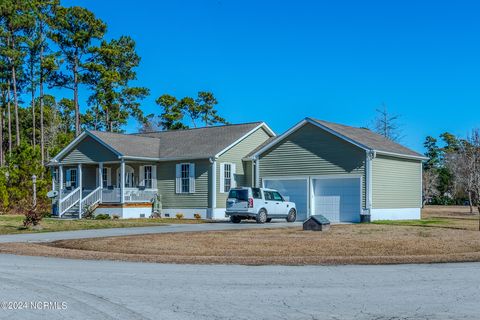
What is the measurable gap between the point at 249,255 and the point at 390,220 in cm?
1652

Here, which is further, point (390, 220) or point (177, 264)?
point (390, 220)

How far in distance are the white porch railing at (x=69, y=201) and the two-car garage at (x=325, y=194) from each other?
37.5 feet

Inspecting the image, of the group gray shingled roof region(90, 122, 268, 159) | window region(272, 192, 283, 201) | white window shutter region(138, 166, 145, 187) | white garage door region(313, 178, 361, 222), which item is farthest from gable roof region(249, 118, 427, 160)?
white window shutter region(138, 166, 145, 187)

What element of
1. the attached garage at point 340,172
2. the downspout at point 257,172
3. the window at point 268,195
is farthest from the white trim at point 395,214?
the downspout at point 257,172

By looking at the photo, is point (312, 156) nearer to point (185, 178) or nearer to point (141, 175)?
point (185, 178)

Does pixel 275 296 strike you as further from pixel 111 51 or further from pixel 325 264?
pixel 111 51

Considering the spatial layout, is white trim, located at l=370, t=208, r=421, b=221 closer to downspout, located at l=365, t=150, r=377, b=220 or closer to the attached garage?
the attached garage

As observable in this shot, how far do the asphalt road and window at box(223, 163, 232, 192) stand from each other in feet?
68.3

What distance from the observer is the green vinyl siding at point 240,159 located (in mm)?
34750

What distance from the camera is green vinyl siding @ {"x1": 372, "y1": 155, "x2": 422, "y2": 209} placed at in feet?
100

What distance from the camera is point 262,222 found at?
29906 mm

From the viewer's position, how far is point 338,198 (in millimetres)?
31203

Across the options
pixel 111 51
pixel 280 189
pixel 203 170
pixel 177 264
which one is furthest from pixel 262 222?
pixel 111 51

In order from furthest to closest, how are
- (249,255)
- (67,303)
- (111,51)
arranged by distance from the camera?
(111,51), (249,255), (67,303)
